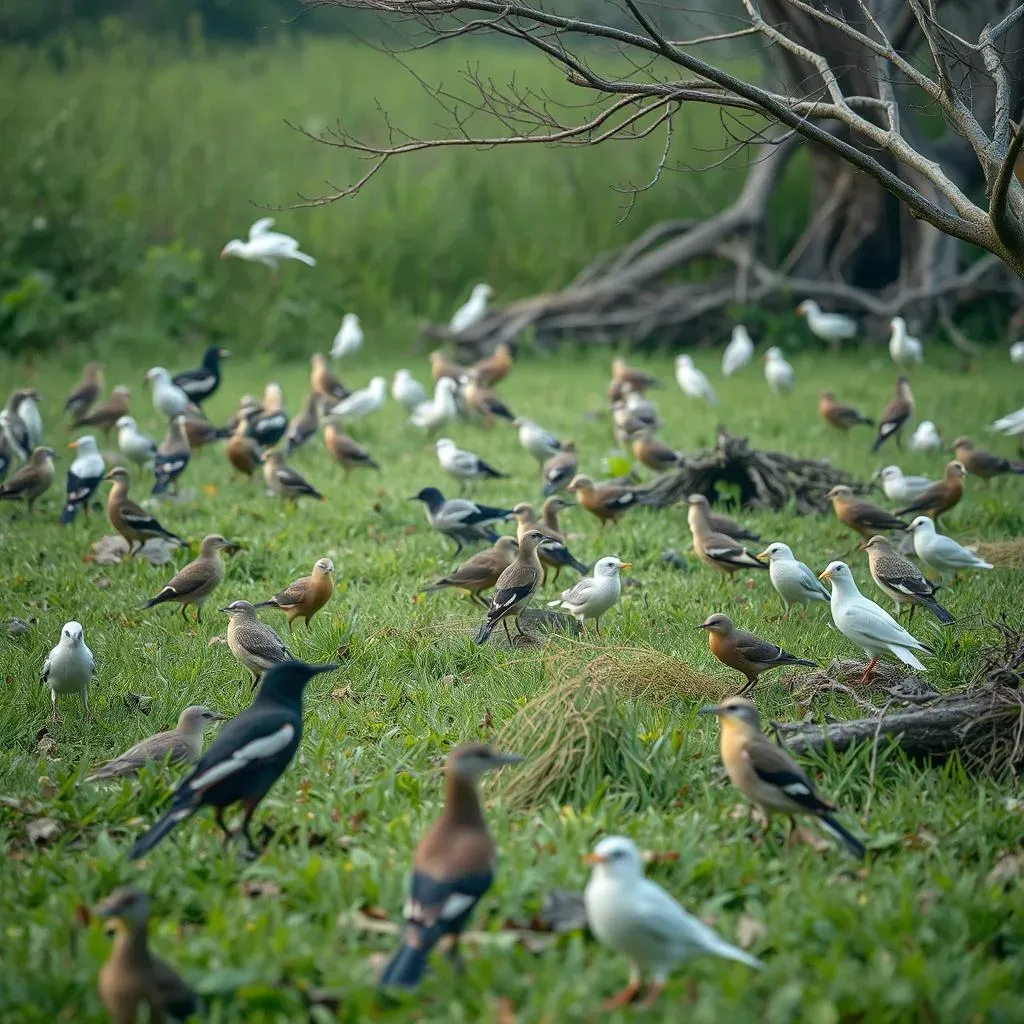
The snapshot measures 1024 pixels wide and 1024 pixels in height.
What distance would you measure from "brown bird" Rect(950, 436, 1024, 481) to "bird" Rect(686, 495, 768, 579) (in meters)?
3.13

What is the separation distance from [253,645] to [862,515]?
184 inches

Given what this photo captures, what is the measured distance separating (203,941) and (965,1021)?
2.33m

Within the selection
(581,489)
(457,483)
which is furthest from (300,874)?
(457,483)

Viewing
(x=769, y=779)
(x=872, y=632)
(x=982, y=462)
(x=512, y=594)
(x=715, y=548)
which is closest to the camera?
(x=769, y=779)

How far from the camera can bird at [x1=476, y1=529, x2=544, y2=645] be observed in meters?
6.94

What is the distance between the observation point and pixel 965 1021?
3.52 m

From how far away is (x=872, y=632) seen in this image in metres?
6.36

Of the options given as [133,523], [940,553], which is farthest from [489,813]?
[133,523]

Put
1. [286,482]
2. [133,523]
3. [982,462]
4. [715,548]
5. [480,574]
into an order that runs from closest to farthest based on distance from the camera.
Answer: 1. [480,574]
2. [715,548]
3. [133,523]
4. [286,482]
5. [982,462]

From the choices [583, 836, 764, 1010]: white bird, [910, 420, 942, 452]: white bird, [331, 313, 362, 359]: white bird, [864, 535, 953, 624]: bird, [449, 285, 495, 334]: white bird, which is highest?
[583, 836, 764, 1010]: white bird

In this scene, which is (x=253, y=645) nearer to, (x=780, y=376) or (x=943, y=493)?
(x=943, y=493)

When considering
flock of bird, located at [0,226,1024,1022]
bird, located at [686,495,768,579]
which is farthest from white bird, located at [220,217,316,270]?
bird, located at [686,495,768,579]

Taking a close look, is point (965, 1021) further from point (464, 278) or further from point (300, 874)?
point (464, 278)

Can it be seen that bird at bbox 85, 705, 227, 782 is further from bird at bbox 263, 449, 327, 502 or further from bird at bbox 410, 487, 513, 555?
bird at bbox 263, 449, 327, 502
